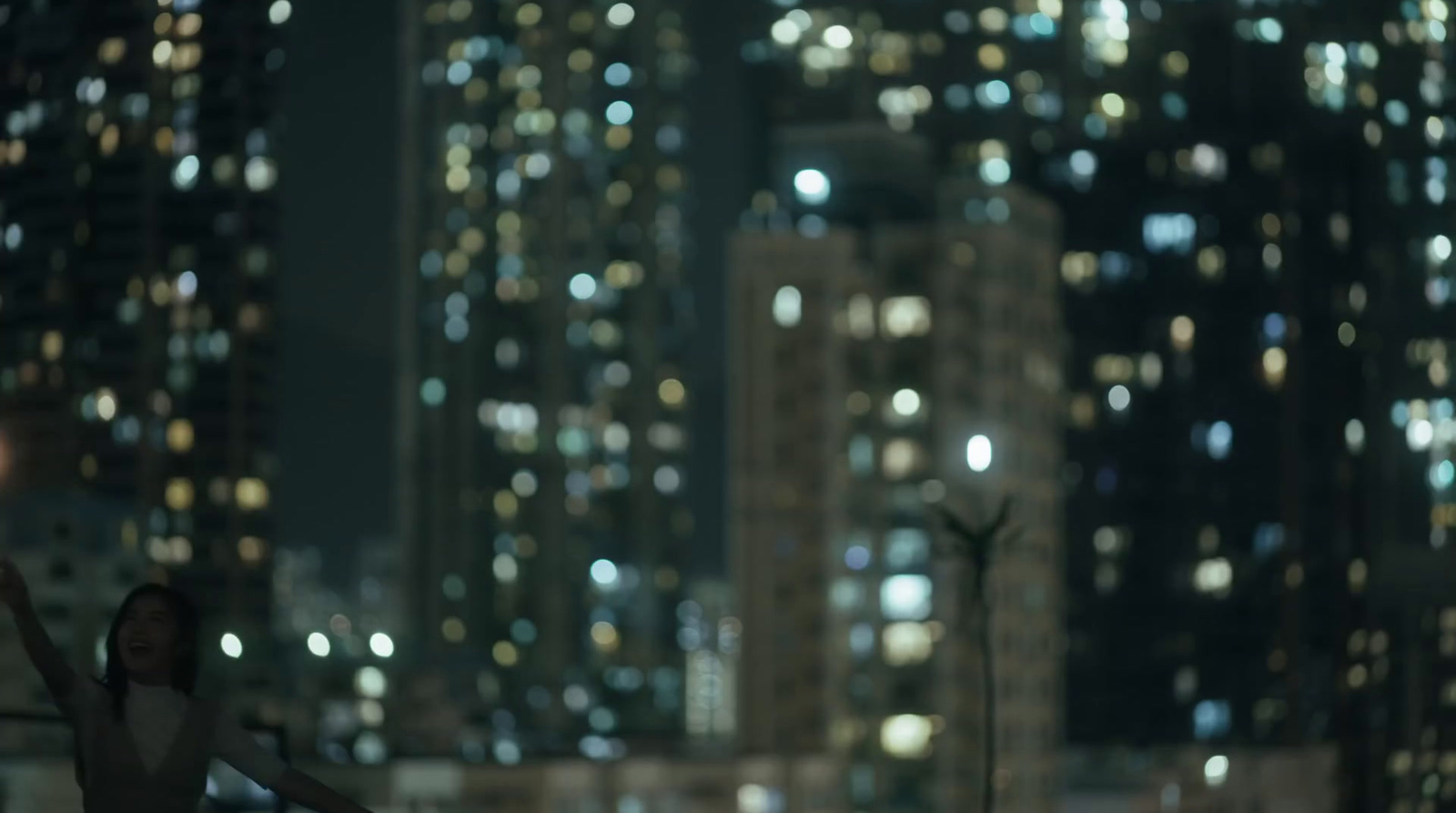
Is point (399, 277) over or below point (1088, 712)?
over

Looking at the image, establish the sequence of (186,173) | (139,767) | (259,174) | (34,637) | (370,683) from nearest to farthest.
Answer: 1. (139,767)
2. (34,637)
3. (370,683)
4. (186,173)
5. (259,174)

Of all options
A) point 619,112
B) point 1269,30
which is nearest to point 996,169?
point 1269,30

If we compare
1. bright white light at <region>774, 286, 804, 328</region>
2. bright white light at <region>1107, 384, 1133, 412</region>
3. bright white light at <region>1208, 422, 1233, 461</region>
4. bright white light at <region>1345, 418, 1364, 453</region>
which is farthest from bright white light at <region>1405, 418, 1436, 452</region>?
Result: bright white light at <region>1107, 384, 1133, 412</region>

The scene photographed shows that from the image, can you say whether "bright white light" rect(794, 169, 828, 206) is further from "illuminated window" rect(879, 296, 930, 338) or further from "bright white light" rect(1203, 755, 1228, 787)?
"bright white light" rect(1203, 755, 1228, 787)

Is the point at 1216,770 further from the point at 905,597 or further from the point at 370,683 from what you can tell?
the point at 370,683

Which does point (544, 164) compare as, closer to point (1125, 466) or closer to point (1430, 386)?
point (1125, 466)

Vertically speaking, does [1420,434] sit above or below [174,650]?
below

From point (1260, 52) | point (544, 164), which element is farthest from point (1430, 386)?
point (544, 164)
